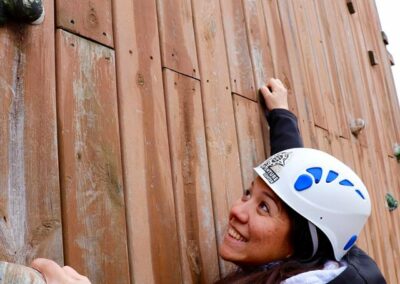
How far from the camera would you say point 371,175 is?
396 centimetres

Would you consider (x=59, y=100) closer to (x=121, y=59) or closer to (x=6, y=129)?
(x=6, y=129)

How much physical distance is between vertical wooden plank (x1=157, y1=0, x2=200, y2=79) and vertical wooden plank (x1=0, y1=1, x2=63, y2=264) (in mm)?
640

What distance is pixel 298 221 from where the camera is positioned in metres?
1.76

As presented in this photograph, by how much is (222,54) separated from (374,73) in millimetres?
3496

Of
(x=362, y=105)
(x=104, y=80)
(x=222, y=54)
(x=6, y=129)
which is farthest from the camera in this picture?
(x=362, y=105)

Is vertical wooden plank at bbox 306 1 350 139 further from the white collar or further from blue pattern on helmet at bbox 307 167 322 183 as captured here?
the white collar

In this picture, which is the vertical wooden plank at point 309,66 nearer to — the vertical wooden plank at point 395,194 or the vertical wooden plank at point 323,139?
the vertical wooden plank at point 323,139

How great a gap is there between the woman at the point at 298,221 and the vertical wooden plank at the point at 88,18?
2.64ft

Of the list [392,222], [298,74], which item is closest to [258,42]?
[298,74]

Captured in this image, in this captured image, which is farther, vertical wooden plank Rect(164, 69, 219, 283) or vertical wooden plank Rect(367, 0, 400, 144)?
vertical wooden plank Rect(367, 0, 400, 144)

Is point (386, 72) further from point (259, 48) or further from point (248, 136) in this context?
point (248, 136)

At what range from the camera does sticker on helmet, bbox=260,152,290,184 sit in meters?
1.79

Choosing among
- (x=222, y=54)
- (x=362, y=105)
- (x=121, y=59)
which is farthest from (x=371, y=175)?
(x=121, y=59)

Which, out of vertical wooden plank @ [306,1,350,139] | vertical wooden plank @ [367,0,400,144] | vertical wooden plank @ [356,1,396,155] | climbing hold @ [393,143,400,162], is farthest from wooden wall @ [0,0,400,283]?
vertical wooden plank @ [367,0,400,144]
